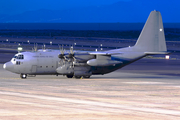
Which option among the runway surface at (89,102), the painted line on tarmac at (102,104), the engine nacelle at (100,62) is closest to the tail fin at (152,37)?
the engine nacelle at (100,62)

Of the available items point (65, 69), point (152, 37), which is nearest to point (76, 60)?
point (65, 69)

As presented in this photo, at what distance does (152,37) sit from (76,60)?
9.49 metres

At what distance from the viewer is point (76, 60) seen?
130 ft

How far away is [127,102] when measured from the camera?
75.7 ft

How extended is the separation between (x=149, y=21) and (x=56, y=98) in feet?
70.0

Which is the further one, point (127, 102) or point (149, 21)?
point (149, 21)

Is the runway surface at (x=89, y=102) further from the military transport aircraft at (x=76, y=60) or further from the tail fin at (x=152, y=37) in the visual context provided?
the tail fin at (x=152, y=37)

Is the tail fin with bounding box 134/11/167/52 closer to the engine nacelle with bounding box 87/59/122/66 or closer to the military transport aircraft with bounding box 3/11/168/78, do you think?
the military transport aircraft with bounding box 3/11/168/78

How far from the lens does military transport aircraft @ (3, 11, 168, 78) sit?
3862 centimetres

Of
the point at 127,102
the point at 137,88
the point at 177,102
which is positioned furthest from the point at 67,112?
the point at 137,88

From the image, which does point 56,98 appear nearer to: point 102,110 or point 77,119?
point 102,110

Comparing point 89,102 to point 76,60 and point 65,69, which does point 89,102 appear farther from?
point 76,60

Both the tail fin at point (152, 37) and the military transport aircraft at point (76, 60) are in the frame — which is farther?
the tail fin at point (152, 37)

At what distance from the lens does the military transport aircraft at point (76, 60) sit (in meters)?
38.6
